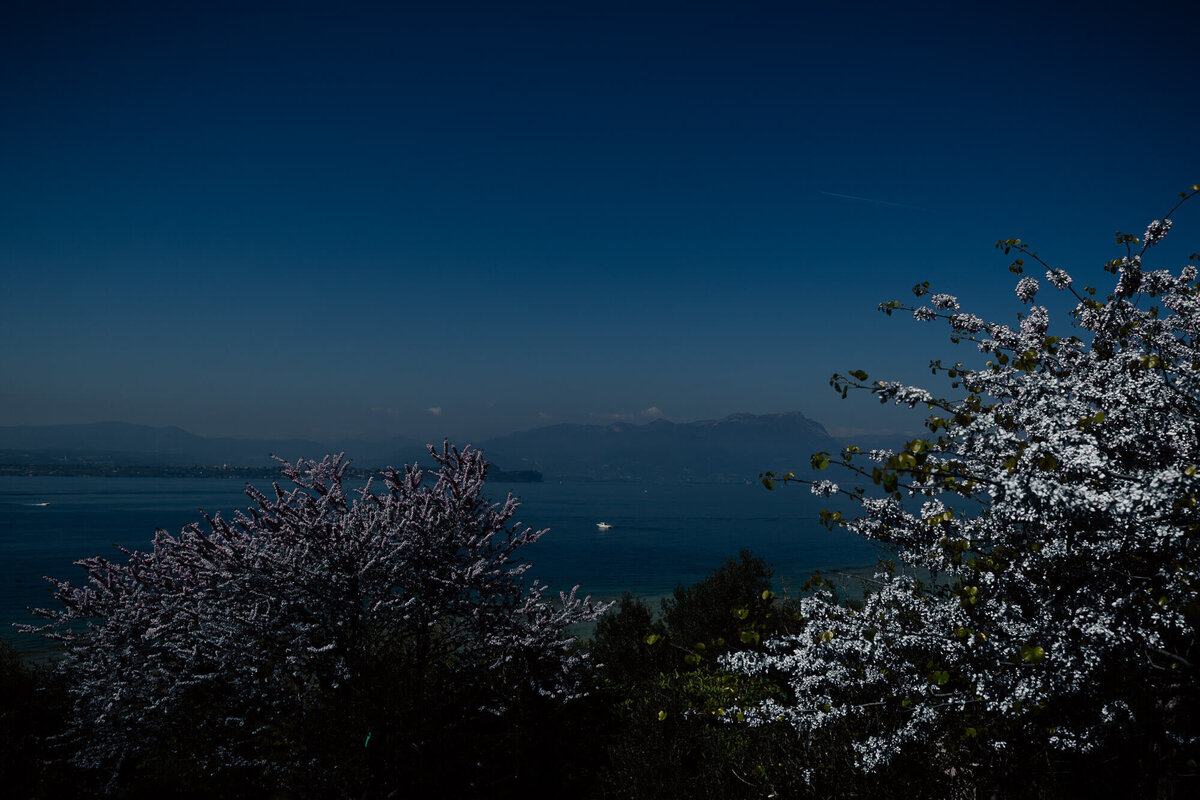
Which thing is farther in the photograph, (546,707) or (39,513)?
(39,513)

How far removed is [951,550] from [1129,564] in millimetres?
1292

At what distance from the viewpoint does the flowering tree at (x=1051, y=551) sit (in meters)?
3.39

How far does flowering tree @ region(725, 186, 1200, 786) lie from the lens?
3.39 metres

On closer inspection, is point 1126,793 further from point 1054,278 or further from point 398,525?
point 398,525

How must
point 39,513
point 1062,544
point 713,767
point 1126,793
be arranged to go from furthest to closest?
point 39,513, point 713,767, point 1126,793, point 1062,544

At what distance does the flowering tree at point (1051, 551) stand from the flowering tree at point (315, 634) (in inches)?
145

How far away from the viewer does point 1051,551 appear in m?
3.78

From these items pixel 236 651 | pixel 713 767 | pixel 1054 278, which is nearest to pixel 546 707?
pixel 713 767

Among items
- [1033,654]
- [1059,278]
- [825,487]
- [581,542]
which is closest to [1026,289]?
[1059,278]

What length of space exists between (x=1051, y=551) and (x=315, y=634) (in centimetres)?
735

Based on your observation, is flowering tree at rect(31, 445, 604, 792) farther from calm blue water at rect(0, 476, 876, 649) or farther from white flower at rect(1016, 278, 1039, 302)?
calm blue water at rect(0, 476, 876, 649)

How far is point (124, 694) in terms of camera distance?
686 centimetres

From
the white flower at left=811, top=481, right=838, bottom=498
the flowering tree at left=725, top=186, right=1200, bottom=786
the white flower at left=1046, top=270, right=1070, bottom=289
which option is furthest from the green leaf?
the white flower at left=1046, top=270, right=1070, bottom=289

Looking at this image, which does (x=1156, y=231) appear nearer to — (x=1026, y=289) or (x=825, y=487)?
(x=1026, y=289)
